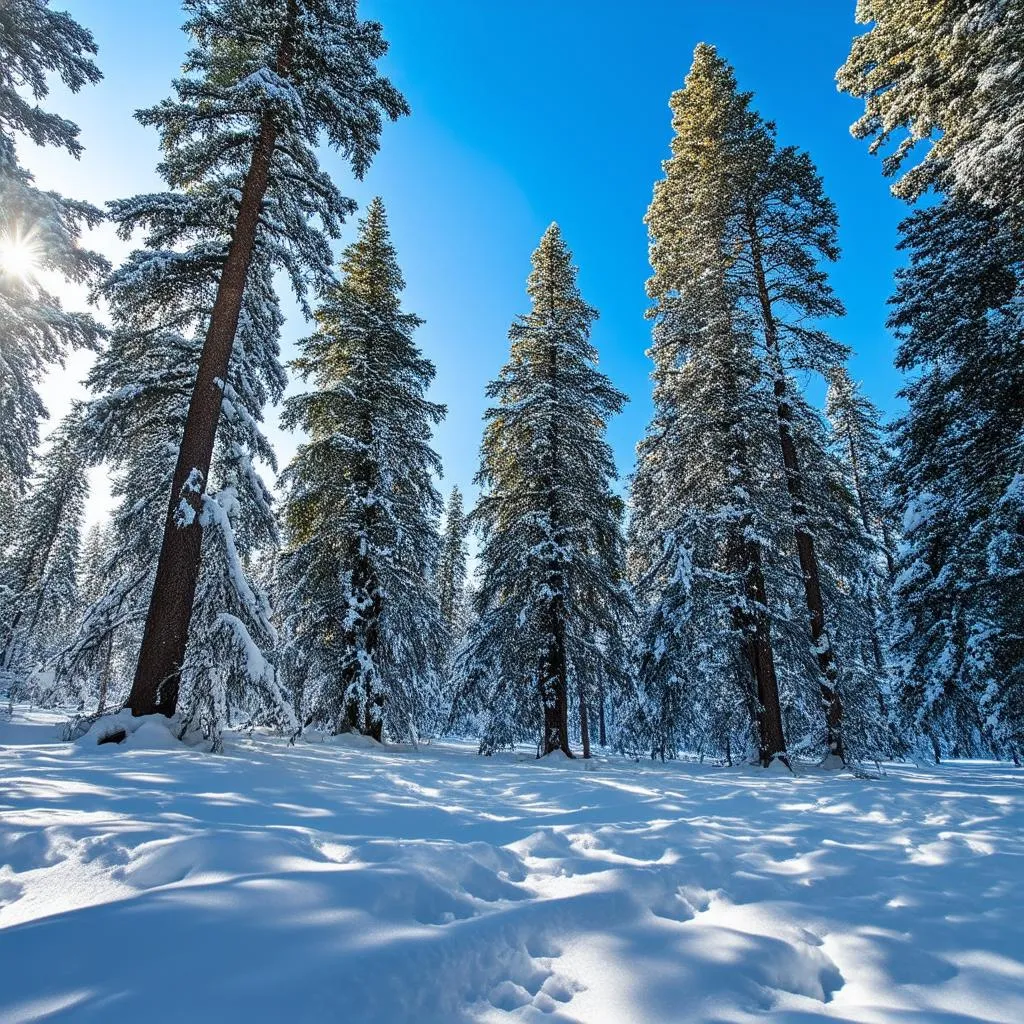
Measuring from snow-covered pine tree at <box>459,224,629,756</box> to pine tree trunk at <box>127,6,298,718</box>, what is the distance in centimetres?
701

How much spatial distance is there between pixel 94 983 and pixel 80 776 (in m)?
3.82

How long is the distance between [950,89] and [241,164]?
480 inches

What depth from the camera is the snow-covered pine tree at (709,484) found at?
11.2 meters

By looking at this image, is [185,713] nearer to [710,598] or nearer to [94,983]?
[94,983]

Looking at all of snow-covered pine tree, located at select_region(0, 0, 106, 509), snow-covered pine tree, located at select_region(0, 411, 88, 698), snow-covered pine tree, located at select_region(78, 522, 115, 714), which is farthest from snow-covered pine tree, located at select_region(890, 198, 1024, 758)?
snow-covered pine tree, located at select_region(0, 411, 88, 698)

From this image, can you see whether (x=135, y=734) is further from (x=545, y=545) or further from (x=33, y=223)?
(x=33, y=223)

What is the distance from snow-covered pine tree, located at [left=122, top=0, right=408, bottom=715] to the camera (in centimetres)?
816

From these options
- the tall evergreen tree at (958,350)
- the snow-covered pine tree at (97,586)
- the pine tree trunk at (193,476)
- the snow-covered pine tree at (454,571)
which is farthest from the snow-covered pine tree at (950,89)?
the snow-covered pine tree at (454,571)

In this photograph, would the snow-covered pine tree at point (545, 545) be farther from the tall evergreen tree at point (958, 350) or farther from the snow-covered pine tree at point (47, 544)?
the snow-covered pine tree at point (47, 544)

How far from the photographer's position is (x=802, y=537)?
11516 mm

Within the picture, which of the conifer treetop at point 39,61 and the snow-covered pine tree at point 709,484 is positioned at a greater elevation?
the conifer treetop at point 39,61

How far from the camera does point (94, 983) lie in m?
1.55

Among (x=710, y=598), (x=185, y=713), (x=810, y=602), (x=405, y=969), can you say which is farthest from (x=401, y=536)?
(x=405, y=969)

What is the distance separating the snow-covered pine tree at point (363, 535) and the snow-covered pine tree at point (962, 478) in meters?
10.4
